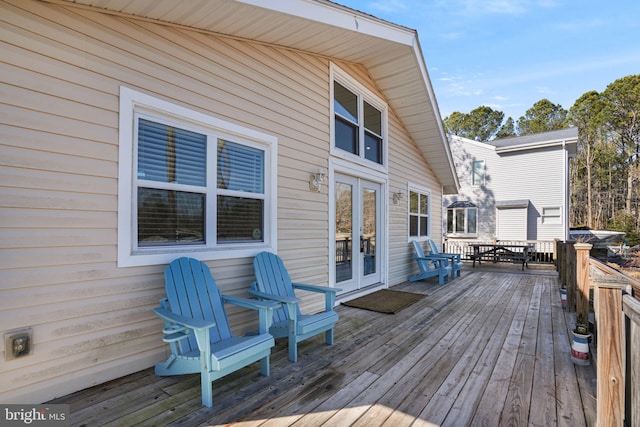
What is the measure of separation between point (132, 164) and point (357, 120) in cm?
398

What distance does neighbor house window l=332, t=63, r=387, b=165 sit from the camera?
16.9 feet

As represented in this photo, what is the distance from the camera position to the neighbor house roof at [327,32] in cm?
268

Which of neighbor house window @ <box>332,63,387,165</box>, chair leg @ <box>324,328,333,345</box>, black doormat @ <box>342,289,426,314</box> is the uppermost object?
neighbor house window @ <box>332,63,387,165</box>

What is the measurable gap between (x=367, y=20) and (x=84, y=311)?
438 centimetres

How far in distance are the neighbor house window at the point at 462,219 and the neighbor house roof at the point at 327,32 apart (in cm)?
892

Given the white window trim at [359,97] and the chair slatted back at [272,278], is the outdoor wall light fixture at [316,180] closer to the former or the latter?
the white window trim at [359,97]

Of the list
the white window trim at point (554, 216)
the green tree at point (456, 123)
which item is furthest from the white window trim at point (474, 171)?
the green tree at point (456, 123)

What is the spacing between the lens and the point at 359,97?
5664mm

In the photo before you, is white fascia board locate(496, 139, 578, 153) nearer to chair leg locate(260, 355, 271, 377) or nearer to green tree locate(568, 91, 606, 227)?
green tree locate(568, 91, 606, 227)

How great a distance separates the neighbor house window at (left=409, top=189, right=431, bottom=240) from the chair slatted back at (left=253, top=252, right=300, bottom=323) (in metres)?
4.81

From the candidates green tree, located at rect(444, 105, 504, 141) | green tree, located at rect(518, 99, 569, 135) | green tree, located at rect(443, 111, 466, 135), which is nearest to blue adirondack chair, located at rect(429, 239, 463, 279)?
green tree, located at rect(444, 105, 504, 141)

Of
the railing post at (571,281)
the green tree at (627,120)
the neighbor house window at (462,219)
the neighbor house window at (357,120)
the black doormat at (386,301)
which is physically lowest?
the black doormat at (386,301)

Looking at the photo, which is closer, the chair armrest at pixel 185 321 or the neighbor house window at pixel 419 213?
the chair armrest at pixel 185 321

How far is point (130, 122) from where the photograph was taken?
2557mm
